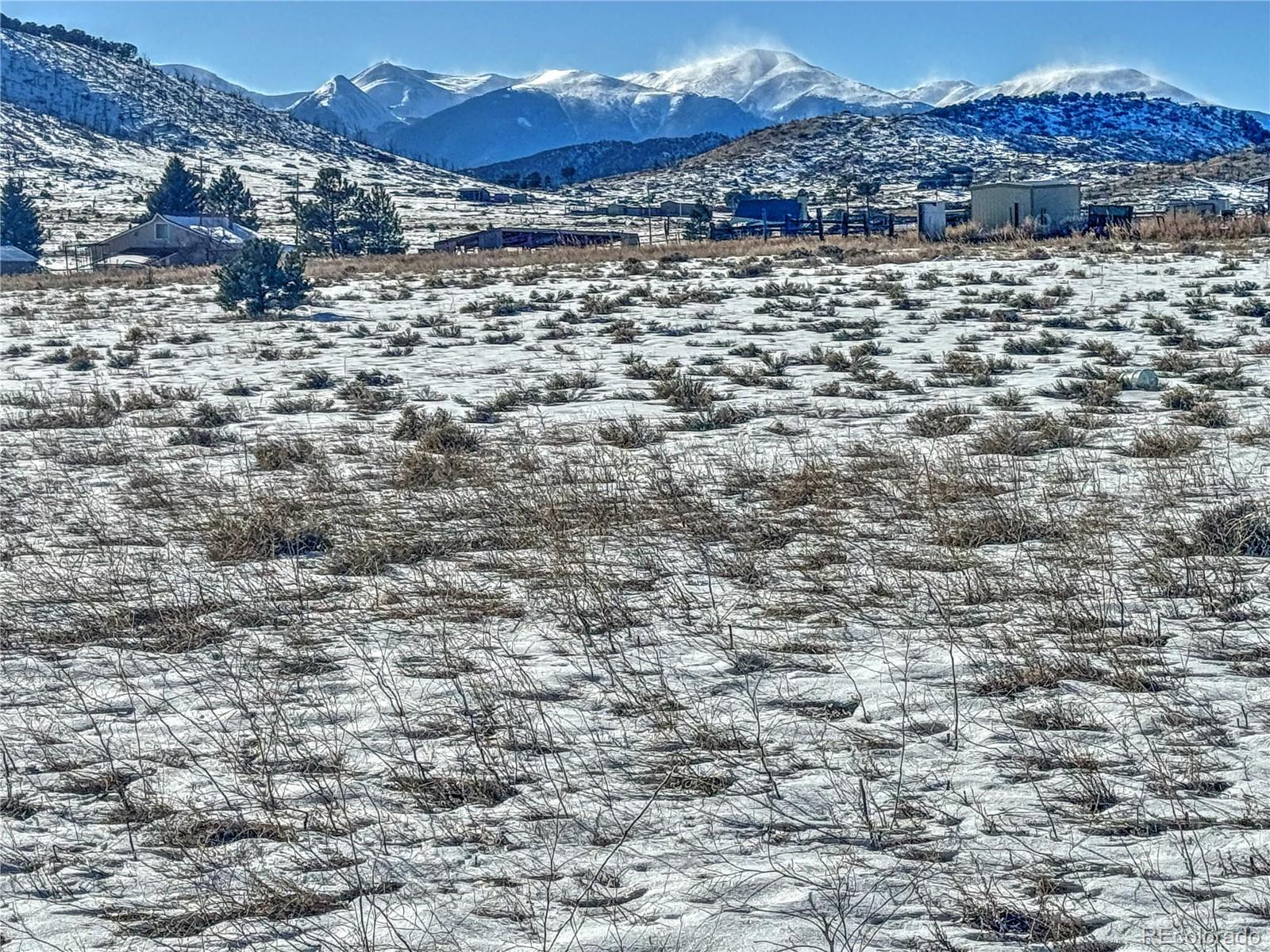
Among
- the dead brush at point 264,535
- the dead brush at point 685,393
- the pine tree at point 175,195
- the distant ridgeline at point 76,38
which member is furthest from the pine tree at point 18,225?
the distant ridgeline at point 76,38

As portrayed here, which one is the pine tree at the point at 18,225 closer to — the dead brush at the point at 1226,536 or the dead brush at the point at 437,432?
the dead brush at the point at 437,432

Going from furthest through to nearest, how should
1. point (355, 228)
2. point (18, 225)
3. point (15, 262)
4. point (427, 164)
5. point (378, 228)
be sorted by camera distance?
1. point (427, 164)
2. point (18, 225)
3. point (378, 228)
4. point (355, 228)
5. point (15, 262)

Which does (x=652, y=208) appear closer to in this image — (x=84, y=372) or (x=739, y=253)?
(x=739, y=253)

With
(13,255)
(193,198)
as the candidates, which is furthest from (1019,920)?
(193,198)

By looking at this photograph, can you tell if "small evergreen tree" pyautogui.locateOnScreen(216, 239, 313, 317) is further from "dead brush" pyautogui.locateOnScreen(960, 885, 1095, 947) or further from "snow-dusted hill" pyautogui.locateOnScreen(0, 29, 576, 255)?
"snow-dusted hill" pyautogui.locateOnScreen(0, 29, 576, 255)

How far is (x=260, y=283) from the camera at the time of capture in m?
25.1

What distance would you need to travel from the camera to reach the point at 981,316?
19625 mm

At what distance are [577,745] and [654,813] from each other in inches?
23.9

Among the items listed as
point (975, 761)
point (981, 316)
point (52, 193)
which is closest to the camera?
point (975, 761)

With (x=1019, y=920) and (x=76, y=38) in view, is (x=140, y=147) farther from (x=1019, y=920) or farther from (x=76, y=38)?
(x=1019, y=920)

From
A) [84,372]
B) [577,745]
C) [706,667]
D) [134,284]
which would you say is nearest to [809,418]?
[706,667]

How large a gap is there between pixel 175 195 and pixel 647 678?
79687mm

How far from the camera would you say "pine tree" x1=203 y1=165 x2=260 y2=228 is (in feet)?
257

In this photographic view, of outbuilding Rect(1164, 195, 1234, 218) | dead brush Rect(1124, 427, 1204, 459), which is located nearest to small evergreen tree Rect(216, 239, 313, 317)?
dead brush Rect(1124, 427, 1204, 459)
